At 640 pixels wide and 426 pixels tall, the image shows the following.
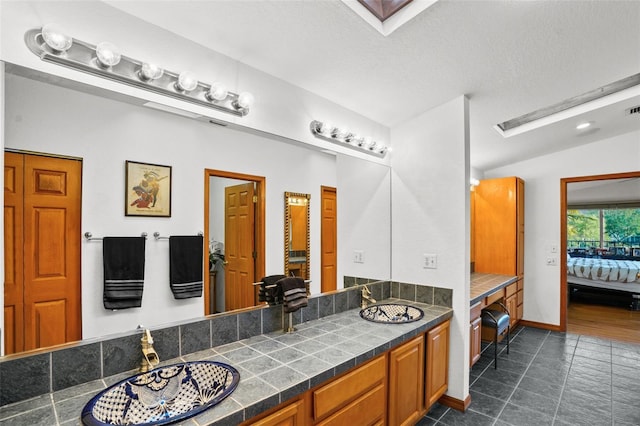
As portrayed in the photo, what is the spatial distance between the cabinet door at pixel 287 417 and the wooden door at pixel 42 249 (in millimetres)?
819

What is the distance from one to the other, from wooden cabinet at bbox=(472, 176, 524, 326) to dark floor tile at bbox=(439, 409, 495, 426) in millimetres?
2129

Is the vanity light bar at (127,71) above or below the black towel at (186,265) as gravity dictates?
above

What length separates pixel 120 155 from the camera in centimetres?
134

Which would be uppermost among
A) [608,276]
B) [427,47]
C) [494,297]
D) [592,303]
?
[427,47]

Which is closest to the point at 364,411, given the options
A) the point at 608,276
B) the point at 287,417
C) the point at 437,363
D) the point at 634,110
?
the point at 287,417

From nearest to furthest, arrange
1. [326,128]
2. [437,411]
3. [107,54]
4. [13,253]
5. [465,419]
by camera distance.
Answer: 1. [13,253]
2. [107,54]
3. [326,128]
4. [465,419]
5. [437,411]

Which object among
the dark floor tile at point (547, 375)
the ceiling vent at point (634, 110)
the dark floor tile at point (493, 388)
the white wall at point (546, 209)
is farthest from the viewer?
the white wall at point (546, 209)

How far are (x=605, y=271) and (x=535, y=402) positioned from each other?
4.69 meters

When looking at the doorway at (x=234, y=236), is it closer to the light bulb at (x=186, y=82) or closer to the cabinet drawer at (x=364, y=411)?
the light bulb at (x=186, y=82)

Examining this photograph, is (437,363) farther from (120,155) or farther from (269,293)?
(120,155)

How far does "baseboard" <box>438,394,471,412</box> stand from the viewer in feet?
8.02

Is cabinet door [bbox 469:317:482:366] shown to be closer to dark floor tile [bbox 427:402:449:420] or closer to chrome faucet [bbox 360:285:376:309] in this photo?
dark floor tile [bbox 427:402:449:420]

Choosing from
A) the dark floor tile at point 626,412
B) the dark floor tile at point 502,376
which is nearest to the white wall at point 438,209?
the dark floor tile at point 502,376

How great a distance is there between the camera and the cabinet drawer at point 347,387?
1.41 metres
